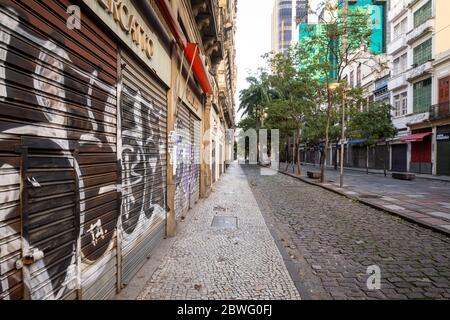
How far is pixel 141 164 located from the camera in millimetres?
4785

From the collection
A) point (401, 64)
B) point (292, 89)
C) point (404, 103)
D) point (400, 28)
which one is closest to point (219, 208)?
point (292, 89)

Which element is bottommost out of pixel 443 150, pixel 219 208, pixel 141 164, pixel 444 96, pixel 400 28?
pixel 219 208

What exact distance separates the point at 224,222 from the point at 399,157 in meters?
32.8

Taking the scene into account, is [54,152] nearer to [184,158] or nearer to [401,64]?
[184,158]

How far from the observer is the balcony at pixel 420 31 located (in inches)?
1120

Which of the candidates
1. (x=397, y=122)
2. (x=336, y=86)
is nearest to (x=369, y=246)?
(x=336, y=86)

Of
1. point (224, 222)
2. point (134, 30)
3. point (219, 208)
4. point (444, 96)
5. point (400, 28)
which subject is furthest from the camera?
point (400, 28)

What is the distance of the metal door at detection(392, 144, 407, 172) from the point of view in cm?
3319

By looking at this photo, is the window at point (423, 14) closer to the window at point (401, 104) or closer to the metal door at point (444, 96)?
the metal door at point (444, 96)

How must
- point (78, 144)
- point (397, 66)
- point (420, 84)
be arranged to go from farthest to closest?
point (397, 66)
point (420, 84)
point (78, 144)

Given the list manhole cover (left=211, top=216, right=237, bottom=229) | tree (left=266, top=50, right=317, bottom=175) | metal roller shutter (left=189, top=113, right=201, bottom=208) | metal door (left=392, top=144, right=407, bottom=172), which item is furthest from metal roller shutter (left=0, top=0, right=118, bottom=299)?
metal door (left=392, top=144, right=407, bottom=172)

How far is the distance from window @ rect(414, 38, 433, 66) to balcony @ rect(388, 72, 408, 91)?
6.50ft

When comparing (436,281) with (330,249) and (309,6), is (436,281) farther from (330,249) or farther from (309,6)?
(309,6)
